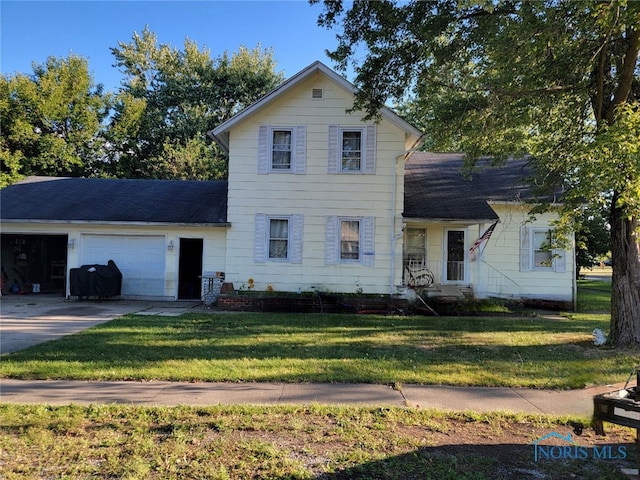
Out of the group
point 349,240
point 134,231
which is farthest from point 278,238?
point 134,231

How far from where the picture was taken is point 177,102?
3058 centimetres

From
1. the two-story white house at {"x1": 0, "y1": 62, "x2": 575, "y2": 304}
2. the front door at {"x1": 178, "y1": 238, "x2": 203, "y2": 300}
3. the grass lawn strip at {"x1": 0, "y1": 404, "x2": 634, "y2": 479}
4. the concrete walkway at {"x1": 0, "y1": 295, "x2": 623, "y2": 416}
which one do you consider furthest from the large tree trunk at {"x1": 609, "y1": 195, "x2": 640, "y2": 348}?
the front door at {"x1": 178, "y1": 238, "x2": 203, "y2": 300}

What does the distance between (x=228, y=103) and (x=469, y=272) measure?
22110mm

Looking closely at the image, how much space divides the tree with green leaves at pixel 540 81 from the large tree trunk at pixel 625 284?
2 centimetres

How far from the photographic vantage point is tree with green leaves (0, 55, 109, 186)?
2569cm

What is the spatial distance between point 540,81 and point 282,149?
8.02 m

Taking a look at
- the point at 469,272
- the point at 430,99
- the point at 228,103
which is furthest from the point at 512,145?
the point at 228,103

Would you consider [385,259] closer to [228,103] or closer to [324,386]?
[324,386]

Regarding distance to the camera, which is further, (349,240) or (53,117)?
(53,117)

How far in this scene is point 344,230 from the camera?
1419 centimetres

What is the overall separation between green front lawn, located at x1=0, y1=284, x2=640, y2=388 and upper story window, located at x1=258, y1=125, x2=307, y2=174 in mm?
5287

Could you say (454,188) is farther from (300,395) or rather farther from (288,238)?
(300,395)

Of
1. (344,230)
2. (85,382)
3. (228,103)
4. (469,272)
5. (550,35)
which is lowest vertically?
(85,382)

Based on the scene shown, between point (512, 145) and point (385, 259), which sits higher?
point (512, 145)
